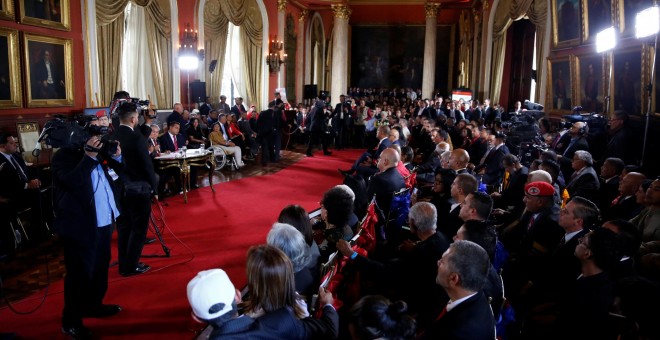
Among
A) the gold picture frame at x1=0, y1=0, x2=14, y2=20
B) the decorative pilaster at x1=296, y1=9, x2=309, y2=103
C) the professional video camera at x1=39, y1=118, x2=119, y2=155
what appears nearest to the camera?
the professional video camera at x1=39, y1=118, x2=119, y2=155

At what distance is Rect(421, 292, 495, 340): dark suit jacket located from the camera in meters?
2.27

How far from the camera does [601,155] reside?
769cm

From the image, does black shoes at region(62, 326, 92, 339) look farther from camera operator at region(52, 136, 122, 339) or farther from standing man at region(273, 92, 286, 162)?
standing man at region(273, 92, 286, 162)

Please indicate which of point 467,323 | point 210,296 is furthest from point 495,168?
point 210,296

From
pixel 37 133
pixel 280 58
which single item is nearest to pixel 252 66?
pixel 280 58

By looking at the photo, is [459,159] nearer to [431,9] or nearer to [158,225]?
[158,225]

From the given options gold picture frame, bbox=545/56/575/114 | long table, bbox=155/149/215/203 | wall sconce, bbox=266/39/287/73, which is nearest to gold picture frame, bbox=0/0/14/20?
long table, bbox=155/149/215/203

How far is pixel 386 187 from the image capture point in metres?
5.51

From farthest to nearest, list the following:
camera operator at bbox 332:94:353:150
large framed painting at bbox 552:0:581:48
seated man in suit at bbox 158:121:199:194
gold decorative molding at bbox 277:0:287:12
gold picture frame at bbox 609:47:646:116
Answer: gold decorative molding at bbox 277:0:287:12 < camera operator at bbox 332:94:353:150 < large framed painting at bbox 552:0:581:48 < seated man in suit at bbox 158:121:199:194 < gold picture frame at bbox 609:47:646:116

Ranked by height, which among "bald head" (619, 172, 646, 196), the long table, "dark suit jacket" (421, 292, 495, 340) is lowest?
"dark suit jacket" (421, 292, 495, 340)

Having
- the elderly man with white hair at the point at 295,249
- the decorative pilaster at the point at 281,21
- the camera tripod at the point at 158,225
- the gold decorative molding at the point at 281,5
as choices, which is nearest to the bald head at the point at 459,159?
the elderly man with white hair at the point at 295,249

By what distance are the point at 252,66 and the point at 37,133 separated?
949cm

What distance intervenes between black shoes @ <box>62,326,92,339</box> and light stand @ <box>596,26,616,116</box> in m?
8.36

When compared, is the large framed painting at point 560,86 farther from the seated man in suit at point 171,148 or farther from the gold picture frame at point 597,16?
the seated man in suit at point 171,148
